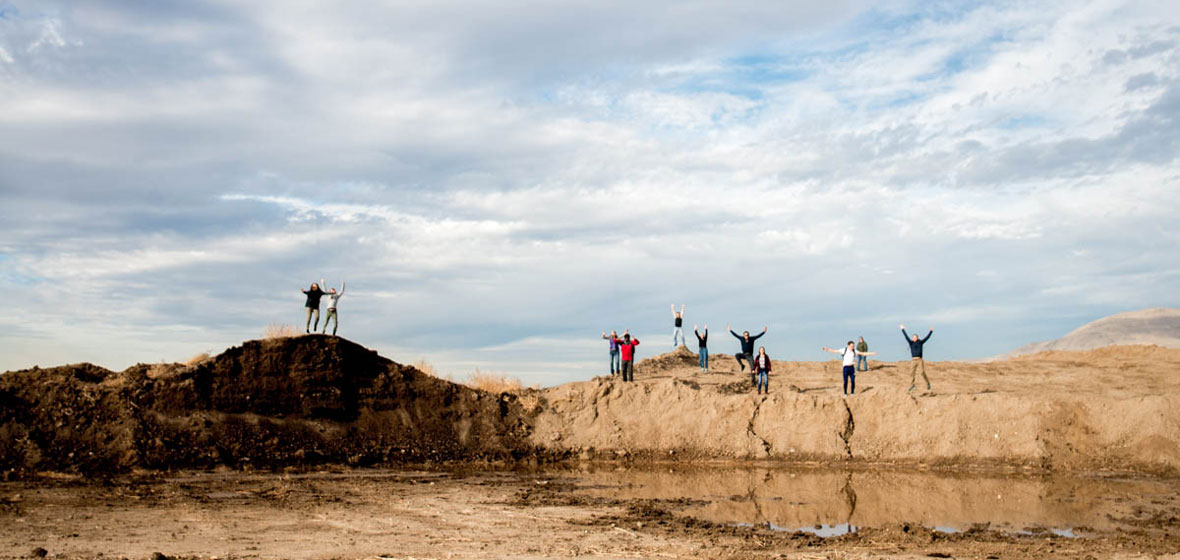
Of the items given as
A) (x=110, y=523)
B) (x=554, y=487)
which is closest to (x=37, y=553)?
(x=110, y=523)

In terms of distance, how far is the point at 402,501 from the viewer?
55.6 ft

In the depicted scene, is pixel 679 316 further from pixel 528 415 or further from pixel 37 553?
pixel 37 553

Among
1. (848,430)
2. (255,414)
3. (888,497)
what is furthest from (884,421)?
(255,414)

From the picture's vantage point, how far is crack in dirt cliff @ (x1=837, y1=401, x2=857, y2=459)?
24.2 meters

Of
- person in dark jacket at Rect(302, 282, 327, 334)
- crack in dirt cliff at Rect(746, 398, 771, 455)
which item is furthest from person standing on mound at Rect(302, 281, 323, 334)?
crack in dirt cliff at Rect(746, 398, 771, 455)

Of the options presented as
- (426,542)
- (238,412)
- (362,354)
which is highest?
(362,354)

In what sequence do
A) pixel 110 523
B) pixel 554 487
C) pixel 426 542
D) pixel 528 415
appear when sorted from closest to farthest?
pixel 426 542
pixel 110 523
pixel 554 487
pixel 528 415

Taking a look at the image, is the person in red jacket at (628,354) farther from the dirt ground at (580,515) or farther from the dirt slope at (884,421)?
the dirt ground at (580,515)

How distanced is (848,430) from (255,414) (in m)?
16.5

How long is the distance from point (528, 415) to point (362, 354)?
5.46m

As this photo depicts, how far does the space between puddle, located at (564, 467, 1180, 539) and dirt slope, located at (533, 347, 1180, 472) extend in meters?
1.37

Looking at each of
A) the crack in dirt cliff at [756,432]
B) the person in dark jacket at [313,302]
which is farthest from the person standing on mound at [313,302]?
the crack in dirt cliff at [756,432]

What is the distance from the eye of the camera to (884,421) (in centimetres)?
2444

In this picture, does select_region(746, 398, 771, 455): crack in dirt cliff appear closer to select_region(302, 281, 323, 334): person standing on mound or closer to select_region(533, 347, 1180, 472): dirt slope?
select_region(533, 347, 1180, 472): dirt slope
